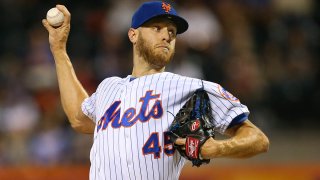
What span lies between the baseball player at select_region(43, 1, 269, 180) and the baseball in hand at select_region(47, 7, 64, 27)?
64 centimetres

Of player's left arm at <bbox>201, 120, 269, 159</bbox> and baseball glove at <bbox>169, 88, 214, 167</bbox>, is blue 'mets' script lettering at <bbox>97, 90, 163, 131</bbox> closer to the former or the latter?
baseball glove at <bbox>169, 88, 214, 167</bbox>

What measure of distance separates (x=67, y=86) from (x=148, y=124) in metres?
1.00

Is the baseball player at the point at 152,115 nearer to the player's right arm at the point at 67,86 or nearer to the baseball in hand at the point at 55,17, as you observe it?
the player's right arm at the point at 67,86

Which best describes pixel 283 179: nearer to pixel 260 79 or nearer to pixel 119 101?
pixel 260 79

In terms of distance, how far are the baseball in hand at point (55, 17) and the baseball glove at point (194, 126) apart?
50.3 inches

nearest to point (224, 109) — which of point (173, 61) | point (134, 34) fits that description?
point (134, 34)

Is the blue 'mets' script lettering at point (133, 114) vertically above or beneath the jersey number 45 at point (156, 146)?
above

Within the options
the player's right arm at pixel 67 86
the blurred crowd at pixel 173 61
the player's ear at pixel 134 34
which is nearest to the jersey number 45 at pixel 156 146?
the player's ear at pixel 134 34

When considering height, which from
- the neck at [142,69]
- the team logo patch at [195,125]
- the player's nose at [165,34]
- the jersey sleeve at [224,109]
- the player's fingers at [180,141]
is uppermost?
the player's nose at [165,34]

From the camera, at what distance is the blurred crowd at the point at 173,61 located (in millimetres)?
8641

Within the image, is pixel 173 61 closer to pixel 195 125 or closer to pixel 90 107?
pixel 90 107

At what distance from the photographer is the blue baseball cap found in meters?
3.78

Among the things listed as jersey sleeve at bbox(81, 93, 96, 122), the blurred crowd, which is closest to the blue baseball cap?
jersey sleeve at bbox(81, 93, 96, 122)

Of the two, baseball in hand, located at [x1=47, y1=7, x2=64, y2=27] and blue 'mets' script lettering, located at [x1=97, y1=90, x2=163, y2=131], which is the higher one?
baseball in hand, located at [x1=47, y1=7, x2=64, y2=27]
